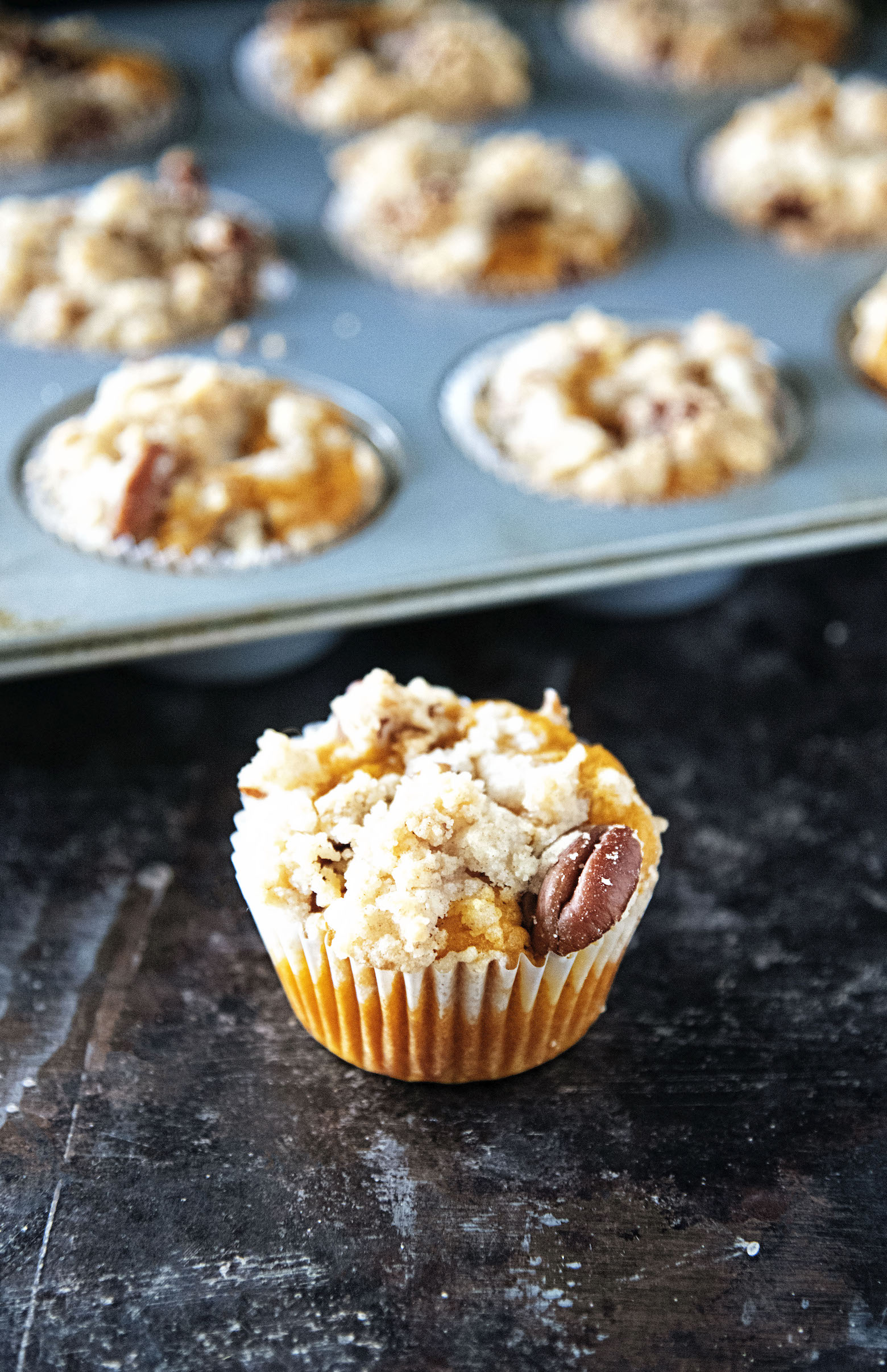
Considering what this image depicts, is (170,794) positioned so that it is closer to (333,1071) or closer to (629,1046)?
(333,1071)

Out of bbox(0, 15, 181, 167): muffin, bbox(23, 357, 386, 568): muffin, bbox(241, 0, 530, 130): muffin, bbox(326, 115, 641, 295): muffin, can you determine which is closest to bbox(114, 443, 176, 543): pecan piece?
bbox(23, 357, 386, 568): muffin

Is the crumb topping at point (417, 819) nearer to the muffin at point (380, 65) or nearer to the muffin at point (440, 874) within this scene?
the muffin at point (440, 874)

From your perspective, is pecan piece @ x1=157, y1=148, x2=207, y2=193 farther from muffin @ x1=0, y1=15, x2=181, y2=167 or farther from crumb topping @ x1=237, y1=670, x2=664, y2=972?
crumb topping @ x1=237, y1=670, x2=664, y2=972

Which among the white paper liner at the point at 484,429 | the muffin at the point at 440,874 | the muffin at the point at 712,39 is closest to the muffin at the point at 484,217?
the white paper liner at the point at 484,429

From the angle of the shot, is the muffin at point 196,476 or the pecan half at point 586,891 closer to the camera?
the pecan half at point 586,891

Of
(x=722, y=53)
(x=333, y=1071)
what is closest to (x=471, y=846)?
(x=333, y=1071)

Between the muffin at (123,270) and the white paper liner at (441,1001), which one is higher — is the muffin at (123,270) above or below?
above

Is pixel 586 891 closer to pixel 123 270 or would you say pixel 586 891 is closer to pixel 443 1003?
pixel 443 1003
